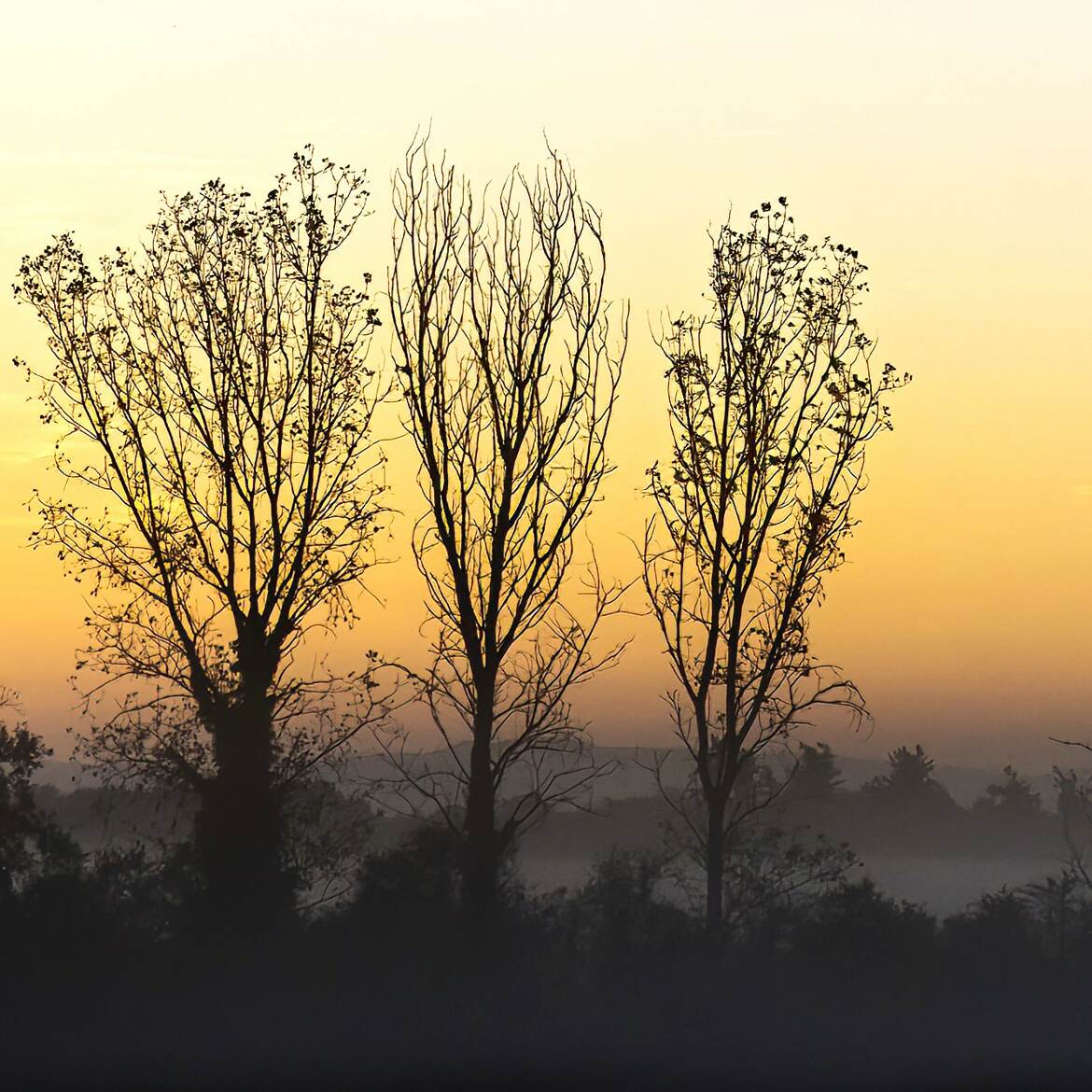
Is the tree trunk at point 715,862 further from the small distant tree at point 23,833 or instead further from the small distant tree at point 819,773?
the small distant tree at point 819,773

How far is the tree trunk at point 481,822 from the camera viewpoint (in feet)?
75.9

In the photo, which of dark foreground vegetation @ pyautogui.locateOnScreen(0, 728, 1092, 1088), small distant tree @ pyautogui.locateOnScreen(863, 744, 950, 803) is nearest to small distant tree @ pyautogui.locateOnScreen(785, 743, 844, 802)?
small distant tree @ pyautogui.locateOnScreen(863, 744, 950, 803)

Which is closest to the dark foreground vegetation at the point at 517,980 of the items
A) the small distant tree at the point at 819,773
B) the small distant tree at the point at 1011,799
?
the small distant tree at the point at 819,773

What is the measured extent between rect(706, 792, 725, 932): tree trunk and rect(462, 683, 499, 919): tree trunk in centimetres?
323

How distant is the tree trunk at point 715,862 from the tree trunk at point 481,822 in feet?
10.6

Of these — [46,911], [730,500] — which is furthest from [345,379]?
[46,911]

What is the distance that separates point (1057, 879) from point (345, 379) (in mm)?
14235

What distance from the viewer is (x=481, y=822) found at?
915 inches

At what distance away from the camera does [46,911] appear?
75.5 feet

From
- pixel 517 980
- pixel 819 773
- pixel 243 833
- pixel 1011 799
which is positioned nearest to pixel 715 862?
pixel 517 980

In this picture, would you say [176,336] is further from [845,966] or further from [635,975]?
[845,966]

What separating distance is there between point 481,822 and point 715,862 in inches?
142

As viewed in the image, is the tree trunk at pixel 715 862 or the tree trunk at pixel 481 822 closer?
the tree trunk at pixel 481 822

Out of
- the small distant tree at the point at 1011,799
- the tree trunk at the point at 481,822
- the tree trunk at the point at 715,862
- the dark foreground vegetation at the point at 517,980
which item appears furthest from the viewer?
the small distant tree at the point at 1011,799
